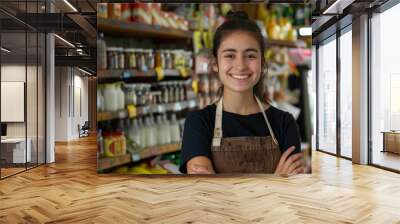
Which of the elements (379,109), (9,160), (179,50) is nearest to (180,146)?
(179,50)

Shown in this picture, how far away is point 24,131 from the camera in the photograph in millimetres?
6777

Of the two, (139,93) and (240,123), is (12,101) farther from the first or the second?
(240,123)

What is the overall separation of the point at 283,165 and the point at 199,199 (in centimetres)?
96

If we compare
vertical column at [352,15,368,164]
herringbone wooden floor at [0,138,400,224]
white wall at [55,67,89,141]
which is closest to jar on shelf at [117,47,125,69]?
herringbone wooden floor at [0,138,400,224]

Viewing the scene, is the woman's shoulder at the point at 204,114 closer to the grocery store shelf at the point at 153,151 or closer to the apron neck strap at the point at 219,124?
the apron neck strap at the point at 219,124

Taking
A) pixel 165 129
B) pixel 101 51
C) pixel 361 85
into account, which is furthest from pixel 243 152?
pixel 361 85

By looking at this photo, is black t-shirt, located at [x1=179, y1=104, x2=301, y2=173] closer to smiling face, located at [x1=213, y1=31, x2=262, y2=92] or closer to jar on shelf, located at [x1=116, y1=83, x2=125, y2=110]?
smiling face, located at [x1=213, y1=31, x2=262, y2=92]

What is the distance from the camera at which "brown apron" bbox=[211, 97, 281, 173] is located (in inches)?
169

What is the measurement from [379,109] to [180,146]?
14.1 ft

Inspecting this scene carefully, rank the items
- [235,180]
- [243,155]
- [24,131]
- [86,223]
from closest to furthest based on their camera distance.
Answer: [86,223] < [243,155] < [235,180] < [24,131]

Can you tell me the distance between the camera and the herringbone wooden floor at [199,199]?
369 cm

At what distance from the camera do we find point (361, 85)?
7.54 m

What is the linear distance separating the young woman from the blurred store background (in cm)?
10

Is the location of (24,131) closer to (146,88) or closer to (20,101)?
(20,101)
